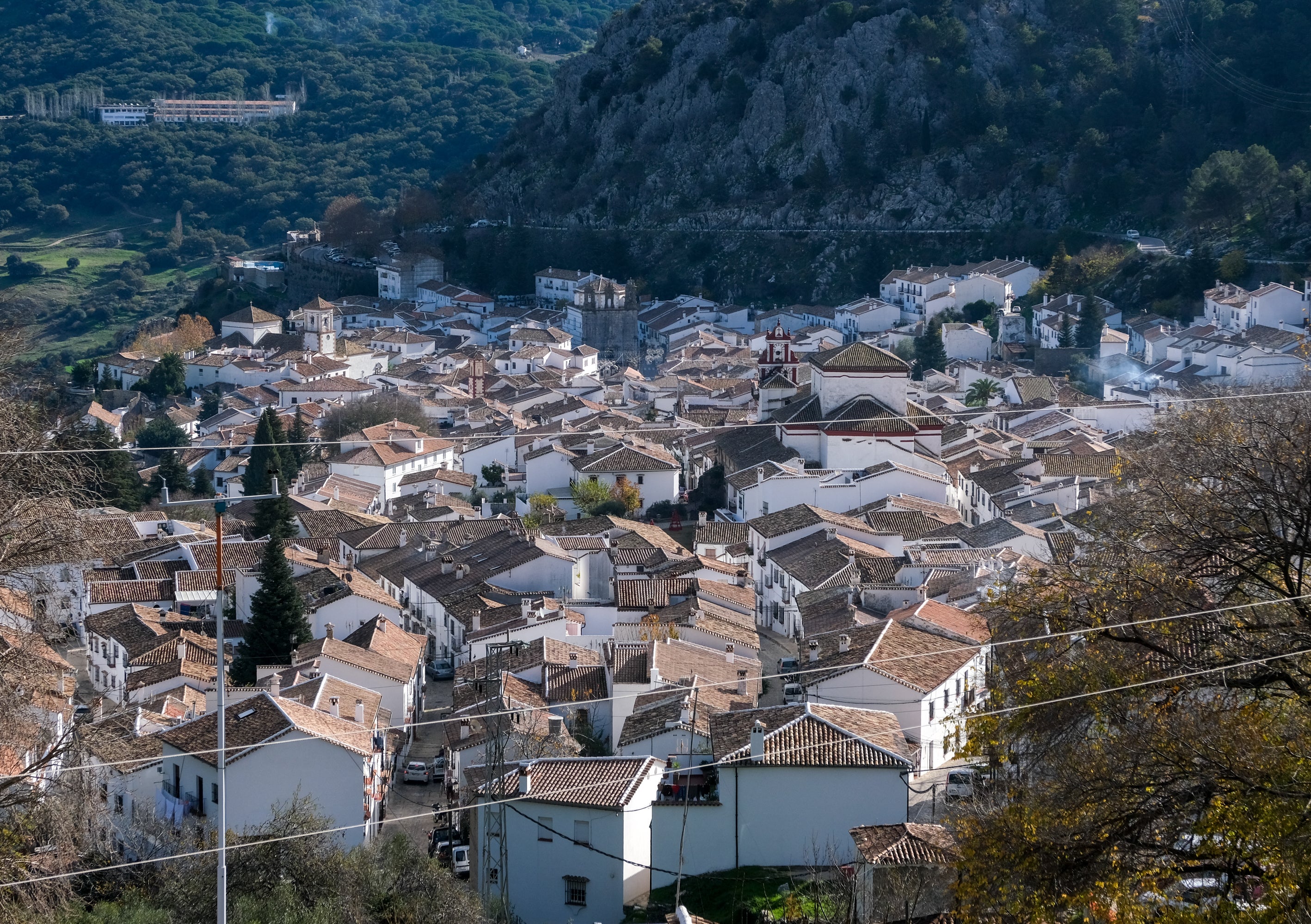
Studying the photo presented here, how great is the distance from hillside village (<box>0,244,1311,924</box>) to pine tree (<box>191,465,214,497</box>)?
0.37ft

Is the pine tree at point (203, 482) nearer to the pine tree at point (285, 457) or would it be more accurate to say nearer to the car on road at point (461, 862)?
the pine tree at point (285, 457)

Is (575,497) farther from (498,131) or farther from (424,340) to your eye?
(498,131)

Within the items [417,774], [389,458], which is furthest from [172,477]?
[417,774]

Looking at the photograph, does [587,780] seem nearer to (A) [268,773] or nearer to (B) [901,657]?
(A) [268,773]

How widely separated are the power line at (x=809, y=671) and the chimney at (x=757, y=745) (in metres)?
0.52

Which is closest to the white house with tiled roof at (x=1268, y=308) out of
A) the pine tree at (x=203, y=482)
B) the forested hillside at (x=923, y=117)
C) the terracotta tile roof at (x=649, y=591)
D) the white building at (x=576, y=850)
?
the forested hillside at (x=923, y=117)

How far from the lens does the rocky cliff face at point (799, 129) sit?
7106 centimetres

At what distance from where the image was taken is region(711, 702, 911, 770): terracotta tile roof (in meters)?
18.1

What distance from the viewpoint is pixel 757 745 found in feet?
59.8

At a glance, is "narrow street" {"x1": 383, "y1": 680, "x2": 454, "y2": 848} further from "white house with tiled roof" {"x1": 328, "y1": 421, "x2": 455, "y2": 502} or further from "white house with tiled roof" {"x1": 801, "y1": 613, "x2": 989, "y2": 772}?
"white house with tiled roof" {"x1": 328, "y1": 421, "x2": 455, "y2": 502}

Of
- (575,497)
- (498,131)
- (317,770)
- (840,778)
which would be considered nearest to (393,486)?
(575,497)

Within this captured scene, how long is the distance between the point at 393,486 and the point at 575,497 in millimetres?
5623

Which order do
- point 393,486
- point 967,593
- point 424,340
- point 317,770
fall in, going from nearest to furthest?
point 317,770 < point 967,593 < point 393,486 < point 424,340

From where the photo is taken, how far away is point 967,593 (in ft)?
86.5
